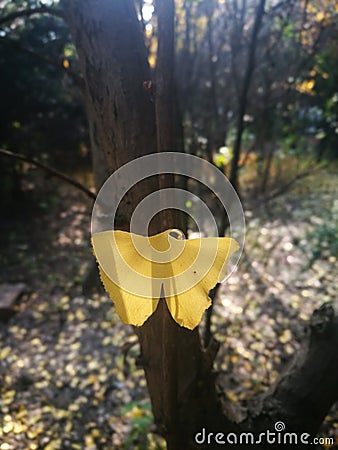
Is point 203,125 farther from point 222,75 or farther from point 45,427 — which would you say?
point 45,427

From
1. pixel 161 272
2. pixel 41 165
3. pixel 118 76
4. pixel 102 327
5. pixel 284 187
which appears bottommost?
pixel 102 327

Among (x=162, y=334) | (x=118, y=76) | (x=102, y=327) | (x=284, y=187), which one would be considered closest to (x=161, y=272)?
(x=162, y=334)

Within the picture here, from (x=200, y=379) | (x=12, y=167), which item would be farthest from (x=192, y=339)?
(x=12, y=167)

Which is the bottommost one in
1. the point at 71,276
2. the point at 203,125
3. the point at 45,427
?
the point at 45,427

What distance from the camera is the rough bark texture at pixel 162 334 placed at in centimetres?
90

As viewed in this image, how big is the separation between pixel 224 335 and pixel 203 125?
3.06 meters

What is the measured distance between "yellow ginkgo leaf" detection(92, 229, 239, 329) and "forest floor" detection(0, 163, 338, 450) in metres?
1.02

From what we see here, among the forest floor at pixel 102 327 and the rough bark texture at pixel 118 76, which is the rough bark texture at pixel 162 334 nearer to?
the rough bark texture at pixel 118 76

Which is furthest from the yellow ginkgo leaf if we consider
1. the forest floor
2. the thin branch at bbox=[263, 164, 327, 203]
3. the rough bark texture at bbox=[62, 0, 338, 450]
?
the thin branch at bbox=[263, 164, 327, 203]

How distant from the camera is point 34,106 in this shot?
4.40 m

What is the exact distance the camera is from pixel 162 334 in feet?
3.12

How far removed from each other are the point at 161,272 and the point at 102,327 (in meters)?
2.67

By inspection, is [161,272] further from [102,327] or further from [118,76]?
[102,327]

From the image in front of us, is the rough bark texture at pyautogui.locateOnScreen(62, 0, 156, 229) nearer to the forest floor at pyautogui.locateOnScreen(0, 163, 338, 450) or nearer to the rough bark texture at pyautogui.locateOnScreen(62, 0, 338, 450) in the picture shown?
the rough bark texture at pyautogui.locateOnScreen(62, 0, 338, 450)
